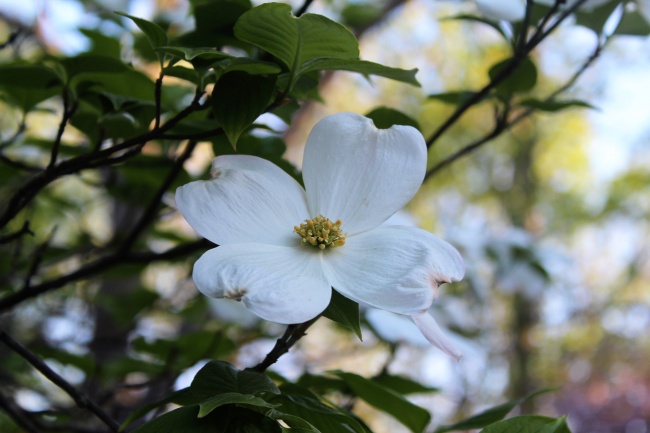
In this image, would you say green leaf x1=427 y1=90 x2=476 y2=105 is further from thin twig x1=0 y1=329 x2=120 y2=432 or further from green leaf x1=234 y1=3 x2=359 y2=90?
thin twig x1=0 y1=329 x2=120 y2=432

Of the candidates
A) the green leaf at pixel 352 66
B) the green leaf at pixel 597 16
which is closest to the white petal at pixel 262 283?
the green leaf at pixel 352 66

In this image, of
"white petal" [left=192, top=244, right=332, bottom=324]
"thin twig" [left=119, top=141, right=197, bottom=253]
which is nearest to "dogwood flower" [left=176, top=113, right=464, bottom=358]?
"white petal" [left=192, top=244, right=332, bottom=324]

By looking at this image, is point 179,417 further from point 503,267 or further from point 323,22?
A: point 503,267

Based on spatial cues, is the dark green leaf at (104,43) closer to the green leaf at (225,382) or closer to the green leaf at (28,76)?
Answer: the green leaf at (28,76)

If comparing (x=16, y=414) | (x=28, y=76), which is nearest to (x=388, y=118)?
(x=28, y=76)

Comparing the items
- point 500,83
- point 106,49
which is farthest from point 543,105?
point 106,49

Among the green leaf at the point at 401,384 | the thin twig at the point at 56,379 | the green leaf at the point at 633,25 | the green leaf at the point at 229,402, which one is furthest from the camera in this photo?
A: the green leaf at the point at 633,25
